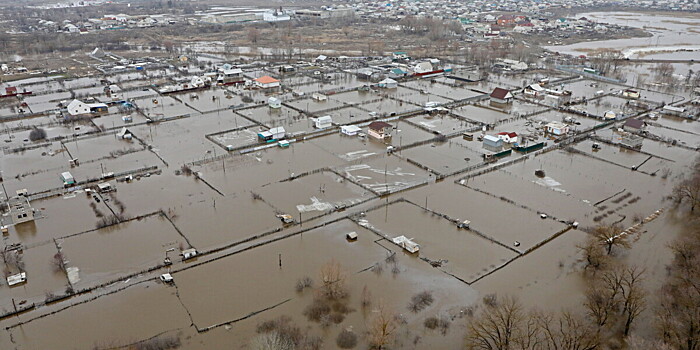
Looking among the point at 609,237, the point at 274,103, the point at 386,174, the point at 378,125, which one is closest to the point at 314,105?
the point at 274,103

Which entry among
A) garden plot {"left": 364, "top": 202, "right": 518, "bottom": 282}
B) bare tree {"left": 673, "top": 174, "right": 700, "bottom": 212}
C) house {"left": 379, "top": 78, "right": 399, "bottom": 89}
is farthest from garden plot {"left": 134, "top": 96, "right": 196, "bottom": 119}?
bare tree {"left": 673, "top": 174, "right": 700, "bottom": 212}

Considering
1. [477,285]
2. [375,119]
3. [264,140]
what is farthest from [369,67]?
[477,285]

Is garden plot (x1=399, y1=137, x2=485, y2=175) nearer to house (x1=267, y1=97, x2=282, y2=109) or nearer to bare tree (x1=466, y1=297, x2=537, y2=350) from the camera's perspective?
bare tree (x1=466, y1=297, x2=537, y2=350)

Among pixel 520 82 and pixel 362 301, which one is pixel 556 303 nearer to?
pixel 362 301

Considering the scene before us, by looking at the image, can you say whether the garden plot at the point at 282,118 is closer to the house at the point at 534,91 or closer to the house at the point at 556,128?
the house at the point at 556,128

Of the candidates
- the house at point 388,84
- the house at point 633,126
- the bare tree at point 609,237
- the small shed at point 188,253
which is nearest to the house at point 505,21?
the house at point 388,84
